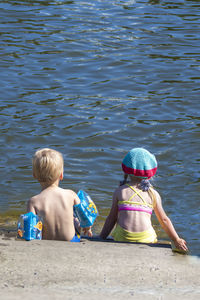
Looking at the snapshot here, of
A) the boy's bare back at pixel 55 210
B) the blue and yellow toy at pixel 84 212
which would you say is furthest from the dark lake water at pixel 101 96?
the boy's bare back at pixel 55 210

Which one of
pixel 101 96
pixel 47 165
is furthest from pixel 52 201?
pixel 101 96

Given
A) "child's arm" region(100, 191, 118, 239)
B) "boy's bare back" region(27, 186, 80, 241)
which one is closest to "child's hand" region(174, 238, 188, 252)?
"child's arm" region(100, 191, 118, 239)

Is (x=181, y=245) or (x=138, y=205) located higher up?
(x=138, y=205)

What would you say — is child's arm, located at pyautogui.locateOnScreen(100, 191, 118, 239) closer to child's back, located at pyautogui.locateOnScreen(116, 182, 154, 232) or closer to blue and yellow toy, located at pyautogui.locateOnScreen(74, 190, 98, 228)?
child's back, located at pyautogui.locateOnScreen(116, 182, 154, 232)

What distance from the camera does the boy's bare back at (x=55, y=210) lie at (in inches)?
168

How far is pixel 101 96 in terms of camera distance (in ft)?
32.3

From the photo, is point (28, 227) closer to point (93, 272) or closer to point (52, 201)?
point (52, 201)

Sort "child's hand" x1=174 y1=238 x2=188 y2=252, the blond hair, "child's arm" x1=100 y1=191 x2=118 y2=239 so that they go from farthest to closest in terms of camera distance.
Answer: "child's arm" x1=100 y1=191 x2=118 y2=239, "child's hand" x1=174 y1=238 x2=188 y2=252, the blond hair

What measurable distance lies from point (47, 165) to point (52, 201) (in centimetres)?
28

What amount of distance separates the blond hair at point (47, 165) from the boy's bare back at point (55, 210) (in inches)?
4.3

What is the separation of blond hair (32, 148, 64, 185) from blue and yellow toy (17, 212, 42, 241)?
33 centimetres

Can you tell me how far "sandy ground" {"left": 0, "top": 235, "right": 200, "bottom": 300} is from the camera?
11.2 feet

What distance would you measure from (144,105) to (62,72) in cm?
220

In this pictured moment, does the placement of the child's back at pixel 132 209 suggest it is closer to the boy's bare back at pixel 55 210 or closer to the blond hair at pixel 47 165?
the boy's bare back at pixel 55 210
